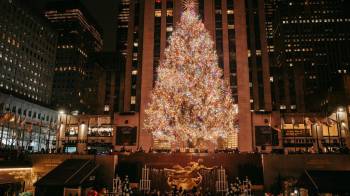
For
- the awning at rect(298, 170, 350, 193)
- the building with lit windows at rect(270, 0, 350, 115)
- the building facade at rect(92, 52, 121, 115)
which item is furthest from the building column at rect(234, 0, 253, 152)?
the building with lit windows at rect(270, 0, 350, 115)

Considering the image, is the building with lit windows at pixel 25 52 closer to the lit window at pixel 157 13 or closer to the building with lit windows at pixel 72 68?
the building with lit windows at pixel 72 68

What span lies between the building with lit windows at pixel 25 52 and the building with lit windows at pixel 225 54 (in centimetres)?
4352

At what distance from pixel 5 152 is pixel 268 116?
131 ft

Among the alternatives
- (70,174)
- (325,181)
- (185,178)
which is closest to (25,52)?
(70,174)

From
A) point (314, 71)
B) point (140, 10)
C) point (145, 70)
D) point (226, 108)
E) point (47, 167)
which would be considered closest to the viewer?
point (47, 167)

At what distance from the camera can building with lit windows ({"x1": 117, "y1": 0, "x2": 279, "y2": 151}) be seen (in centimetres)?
5259

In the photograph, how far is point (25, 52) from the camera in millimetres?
106438

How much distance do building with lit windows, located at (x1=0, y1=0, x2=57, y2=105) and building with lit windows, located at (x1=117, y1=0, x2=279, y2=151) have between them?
43.5 m

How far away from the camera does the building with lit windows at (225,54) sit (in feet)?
173

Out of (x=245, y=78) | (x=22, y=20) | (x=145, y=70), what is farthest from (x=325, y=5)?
(x=22, y=20)

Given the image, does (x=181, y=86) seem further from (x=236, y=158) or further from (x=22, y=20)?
(x=22, y=20)

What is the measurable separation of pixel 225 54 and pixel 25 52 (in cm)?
8142

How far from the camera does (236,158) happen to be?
28.2m

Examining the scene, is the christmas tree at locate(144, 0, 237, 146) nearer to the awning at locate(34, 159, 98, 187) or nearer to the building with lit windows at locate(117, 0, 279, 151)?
the awning at locate(34, 159, 98, 187)
